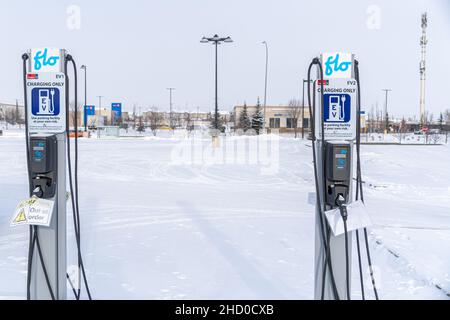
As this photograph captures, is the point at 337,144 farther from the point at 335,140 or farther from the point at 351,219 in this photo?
the point at 351,219

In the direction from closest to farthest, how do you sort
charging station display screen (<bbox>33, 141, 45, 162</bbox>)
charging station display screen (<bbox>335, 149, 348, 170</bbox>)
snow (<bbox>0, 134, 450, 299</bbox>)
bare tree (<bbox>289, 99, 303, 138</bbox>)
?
charging station display screen (<bbox>335, 149, 348, 170</bbox>) < charging station display screen (<bbox>33, 141, 45, 162</bbox>) < snow (<bbox>0, 134, 450, 299</bbox>) < bare tree (<bbox>289, 99, 303, 138</bbox>)

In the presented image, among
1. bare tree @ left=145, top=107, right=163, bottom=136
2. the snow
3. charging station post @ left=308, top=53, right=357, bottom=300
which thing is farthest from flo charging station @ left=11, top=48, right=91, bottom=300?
bare tree @ left=145, top=107, right=163, bottom=136

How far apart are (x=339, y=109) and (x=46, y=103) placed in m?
1.98

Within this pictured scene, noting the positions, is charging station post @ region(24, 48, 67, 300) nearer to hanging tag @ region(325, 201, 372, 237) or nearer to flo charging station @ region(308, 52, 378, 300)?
flo charging station @ region(308, 52, 378, 300)

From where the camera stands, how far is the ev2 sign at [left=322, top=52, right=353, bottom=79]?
113 inches

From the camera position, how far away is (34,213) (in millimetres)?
2916

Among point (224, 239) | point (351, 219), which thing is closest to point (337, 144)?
point (351, 219)

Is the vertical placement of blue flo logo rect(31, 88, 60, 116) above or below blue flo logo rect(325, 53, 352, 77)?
below

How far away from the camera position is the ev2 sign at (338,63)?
286 centimetres

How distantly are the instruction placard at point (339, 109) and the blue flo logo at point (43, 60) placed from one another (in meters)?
1.85

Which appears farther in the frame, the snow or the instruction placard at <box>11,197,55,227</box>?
the snow

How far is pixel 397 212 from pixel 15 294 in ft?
20.6

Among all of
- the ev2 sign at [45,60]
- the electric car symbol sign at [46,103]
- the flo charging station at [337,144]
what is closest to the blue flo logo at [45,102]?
the electric car symbol sign at [46,103]

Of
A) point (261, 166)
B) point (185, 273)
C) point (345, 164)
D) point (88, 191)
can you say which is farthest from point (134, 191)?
point (345, 164)
